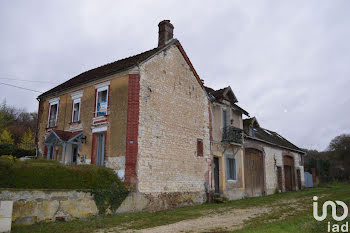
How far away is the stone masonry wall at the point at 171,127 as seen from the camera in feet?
46.6

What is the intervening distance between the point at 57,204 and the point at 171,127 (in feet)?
23.5

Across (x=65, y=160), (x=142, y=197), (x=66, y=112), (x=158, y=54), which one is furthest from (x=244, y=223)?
(x=66, y=112)

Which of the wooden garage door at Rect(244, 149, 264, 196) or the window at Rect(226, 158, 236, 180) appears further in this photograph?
the wooden garage door at Rect(244, 149, 264, 196)

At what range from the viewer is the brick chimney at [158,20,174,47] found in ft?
57.1

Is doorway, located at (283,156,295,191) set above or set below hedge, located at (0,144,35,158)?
below

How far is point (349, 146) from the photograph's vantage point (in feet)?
163

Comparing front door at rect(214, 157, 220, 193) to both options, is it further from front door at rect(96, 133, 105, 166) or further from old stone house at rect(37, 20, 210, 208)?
front door at rect(96, 133, 105, 166)

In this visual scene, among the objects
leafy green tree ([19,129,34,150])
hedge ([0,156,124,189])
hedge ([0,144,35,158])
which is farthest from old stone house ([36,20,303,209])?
leafy green tree ([19,129,34,150])

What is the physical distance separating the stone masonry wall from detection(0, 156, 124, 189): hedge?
2.10 m

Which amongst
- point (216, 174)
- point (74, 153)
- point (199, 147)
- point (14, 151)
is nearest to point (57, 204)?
point (74, 153)

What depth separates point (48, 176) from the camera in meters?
10.6

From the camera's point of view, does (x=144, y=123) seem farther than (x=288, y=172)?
No

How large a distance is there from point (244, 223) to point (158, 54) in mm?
9852

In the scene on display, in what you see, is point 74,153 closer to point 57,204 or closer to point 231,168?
point 57,204
